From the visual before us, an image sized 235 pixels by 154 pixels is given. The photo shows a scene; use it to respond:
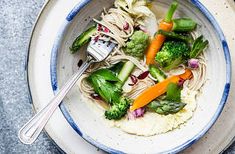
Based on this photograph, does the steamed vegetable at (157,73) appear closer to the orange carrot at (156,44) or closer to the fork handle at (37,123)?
the orange carrot at (156,44)

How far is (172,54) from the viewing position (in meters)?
1.57

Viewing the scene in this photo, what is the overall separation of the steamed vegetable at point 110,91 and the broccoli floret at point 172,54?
15 cm

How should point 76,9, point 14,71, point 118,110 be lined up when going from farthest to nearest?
point 14,71, point 118,110, point 76,9

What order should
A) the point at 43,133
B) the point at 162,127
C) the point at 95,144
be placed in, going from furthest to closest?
the point at 43,133, the point at 162,127, the point at 95,144

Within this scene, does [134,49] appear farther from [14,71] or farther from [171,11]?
[14,71]

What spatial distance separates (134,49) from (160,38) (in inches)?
3.3

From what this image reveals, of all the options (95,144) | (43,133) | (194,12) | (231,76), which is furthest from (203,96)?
(43,133)

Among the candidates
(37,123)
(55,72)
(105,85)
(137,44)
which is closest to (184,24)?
(137,44)

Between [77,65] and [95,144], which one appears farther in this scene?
[77,65]

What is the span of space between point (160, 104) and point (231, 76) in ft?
0.77

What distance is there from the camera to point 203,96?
157 centimetres

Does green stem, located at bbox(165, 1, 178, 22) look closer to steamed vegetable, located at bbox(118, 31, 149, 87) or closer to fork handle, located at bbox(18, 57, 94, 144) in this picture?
steamed vegetable, located at bbox(118, 31, 149, 87)

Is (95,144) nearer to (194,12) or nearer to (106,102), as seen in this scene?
(106,102)

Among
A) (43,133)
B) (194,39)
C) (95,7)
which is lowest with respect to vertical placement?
(43,133)
